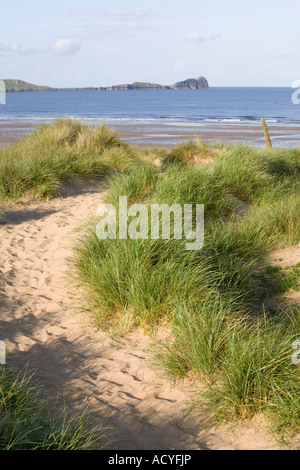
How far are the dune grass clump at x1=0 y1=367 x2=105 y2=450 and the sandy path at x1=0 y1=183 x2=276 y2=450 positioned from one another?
19 centimetres

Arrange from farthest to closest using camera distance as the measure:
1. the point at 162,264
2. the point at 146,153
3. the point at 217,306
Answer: the point at 146,153 < the point at 162,264 < the point at 217,306

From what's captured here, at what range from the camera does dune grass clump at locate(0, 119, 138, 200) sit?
909cm

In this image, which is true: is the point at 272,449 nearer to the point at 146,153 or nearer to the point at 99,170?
the point at 99,170

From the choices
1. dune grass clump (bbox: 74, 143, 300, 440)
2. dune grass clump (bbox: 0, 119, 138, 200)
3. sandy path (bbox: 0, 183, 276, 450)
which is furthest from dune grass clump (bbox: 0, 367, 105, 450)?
dune grass clump (bbox: 0, 119, 138, 200)

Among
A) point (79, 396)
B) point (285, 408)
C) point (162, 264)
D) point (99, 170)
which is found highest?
point (99, 170)

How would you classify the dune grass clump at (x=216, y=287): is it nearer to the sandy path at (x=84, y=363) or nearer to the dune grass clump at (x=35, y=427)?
the sandy path at (x=84, y=363)

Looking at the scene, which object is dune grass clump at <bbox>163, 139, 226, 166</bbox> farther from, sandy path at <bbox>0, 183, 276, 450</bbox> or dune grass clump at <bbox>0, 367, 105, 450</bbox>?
dune grass clump at <bbox>0, 367, 105, 450</bbox>

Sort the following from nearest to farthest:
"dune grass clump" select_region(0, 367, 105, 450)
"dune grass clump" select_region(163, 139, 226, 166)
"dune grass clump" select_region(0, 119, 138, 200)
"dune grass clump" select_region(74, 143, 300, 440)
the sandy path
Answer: "dune grass clump" select_region(0, 367, 105, 450) → the sandy path → "dune grass clump" select_region(74, 143, 300, 440) → "dune grass clump" select_region(0, 119, 138, 200) → "dune grass clump" select_region(163, 139, 226, 166)

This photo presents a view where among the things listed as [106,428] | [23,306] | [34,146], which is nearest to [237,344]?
[106,428]

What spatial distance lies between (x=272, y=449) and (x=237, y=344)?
2.89 feet

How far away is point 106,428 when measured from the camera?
11.3ft

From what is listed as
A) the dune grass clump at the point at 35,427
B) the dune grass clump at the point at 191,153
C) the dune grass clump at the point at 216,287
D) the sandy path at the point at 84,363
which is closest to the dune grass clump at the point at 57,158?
the dune grass clump at the point at 191,153

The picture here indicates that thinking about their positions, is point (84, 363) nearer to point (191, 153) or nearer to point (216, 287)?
point (216, 287)

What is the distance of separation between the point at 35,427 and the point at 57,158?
7.42m
